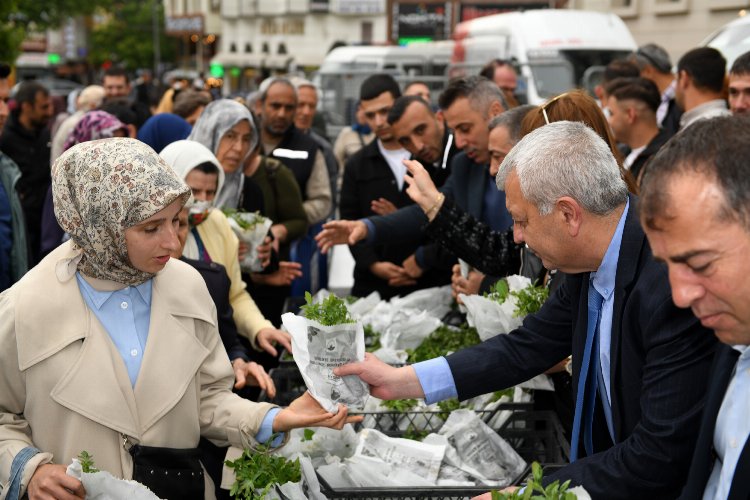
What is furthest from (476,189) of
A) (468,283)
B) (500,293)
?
(500,293)

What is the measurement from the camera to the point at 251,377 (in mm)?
3330

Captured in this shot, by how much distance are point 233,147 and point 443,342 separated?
1710 millimetres

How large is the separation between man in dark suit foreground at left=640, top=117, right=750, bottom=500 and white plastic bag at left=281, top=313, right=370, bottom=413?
115cm

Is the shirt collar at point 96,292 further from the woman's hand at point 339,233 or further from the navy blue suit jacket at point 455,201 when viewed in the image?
the navy blue suit jacket at point 455,201

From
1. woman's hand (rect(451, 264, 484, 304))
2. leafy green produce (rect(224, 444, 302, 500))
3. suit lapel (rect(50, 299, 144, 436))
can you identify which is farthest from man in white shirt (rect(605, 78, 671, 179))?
suit lapel (rect(50, 299, 144, 436))

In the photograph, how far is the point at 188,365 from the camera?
107 inches

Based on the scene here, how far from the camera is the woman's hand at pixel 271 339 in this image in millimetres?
3588

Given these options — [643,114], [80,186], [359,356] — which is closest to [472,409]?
[359,356]

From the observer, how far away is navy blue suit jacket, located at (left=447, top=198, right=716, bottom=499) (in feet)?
6.81

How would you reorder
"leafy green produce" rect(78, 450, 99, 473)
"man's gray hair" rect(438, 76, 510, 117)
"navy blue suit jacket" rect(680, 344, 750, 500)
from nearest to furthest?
"navy blue suit jacket" rect(680, 344, 750, 500) → "leafy green produce" rect(78, 450, 99, 473) → "man's gray hair" rect(438, 76, 510, 117)

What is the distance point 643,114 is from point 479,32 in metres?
11.5

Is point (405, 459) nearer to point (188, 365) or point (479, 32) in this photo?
point (188, 365)

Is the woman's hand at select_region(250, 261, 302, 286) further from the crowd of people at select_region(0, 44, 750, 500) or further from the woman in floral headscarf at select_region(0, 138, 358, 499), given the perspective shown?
the woman in floral headscarf at select_region(0, 138, 358, 499)

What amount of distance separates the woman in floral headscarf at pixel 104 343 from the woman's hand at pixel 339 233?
1546 mm
